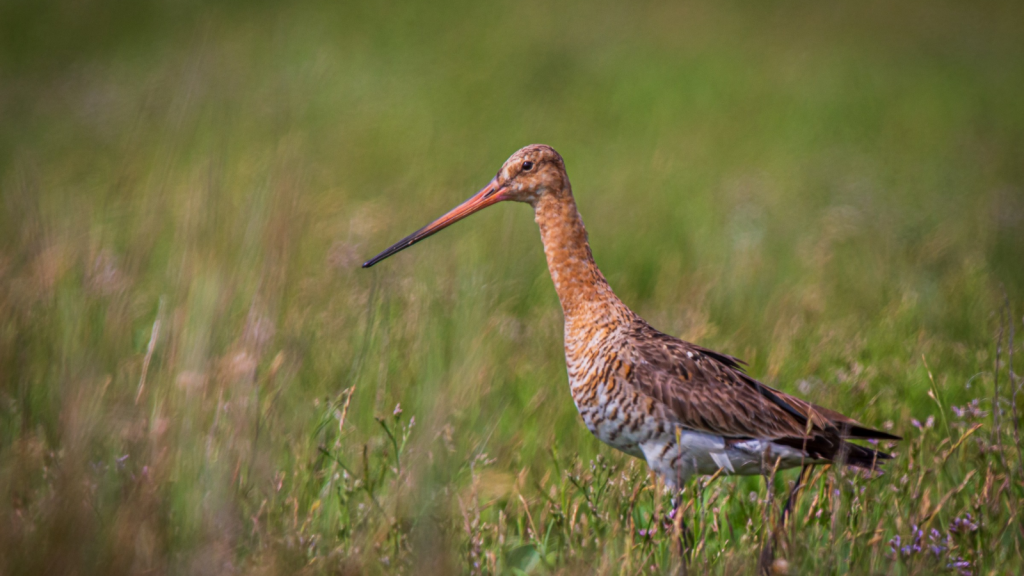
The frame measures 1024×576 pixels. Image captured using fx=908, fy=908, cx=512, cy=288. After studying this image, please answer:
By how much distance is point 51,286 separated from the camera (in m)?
2.90

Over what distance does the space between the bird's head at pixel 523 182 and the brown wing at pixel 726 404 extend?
0.80 metres

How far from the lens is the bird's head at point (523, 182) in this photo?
3963 millimetres

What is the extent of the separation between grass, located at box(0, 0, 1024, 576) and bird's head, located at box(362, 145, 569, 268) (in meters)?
0.25

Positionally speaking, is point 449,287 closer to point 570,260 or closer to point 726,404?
point 570,260

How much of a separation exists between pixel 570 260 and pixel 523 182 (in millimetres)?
403

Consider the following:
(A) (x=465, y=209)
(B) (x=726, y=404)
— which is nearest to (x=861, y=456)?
(B) (x=726, y=404)

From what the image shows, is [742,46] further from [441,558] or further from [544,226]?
[441,558]

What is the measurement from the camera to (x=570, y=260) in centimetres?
393

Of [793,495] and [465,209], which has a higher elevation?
[465,209]

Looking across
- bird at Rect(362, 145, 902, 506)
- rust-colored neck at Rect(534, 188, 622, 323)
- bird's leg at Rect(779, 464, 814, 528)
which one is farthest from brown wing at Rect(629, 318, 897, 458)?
rust-colored neck at Rect(534, 188, 622, 323)

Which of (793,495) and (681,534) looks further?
(793,495)

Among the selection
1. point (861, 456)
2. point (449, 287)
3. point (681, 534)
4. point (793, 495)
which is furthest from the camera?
point (449, 287)

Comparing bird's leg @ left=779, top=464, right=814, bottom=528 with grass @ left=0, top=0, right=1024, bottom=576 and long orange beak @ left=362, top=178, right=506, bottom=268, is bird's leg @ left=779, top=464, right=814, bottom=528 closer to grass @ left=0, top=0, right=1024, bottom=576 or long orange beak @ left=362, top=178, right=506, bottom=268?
grass @ left=0, top=0, right=1024, bottom=576

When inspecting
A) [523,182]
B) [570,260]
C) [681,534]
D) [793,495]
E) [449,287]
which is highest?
[523,182]
